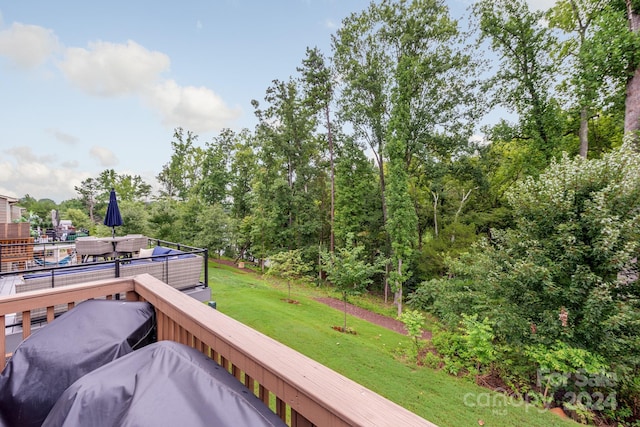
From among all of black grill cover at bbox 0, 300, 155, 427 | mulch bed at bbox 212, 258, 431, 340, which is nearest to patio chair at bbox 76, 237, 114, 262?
black grill cover at bbox 0, 300, 155, 427

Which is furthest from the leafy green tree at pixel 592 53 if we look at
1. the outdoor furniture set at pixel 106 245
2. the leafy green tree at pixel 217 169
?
the leafy green tree at pixel 217 169

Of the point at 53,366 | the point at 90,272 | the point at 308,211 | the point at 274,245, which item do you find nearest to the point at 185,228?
the point at 274,245

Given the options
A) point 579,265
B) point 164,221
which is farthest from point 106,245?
point 164,221

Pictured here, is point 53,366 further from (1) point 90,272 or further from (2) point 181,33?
(2) point 181,33

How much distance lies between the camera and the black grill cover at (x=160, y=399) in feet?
2.45

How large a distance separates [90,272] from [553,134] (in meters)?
12.2

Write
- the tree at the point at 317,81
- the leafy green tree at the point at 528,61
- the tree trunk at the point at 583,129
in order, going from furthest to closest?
the tree at the point at 317,81 → the leafy green tree at the point at 528,61 → the tree trunk at the point at 583,129

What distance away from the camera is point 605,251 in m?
4.09

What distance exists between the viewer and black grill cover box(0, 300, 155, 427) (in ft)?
4.05

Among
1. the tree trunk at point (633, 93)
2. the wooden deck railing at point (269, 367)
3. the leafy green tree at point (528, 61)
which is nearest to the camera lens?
the wooden deck railing at point (269, 367)

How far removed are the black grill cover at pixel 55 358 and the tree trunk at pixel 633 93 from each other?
922 cm

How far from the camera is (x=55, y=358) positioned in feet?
4.20

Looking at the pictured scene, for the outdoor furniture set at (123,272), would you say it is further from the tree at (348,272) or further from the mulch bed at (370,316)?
the mulch bed at (370,316)

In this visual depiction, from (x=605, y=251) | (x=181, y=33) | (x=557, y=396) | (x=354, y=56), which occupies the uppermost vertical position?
(x=354, y=56)
